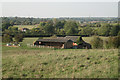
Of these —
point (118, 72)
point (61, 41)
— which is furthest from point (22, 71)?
point (61, 41)

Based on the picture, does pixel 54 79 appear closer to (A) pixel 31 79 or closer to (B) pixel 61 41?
(A) pixel 31 79

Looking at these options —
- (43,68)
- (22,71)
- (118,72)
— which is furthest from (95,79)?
(22,71)

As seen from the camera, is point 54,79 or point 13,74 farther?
point 13,74

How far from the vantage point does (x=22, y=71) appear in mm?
11031

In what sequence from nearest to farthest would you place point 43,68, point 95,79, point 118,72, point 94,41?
1. point 95,79
2. point 118,72
3. point 43,68
4. point 94,41

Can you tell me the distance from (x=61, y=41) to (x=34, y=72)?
36.6 metres

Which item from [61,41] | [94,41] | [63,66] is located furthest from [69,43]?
[63,66]

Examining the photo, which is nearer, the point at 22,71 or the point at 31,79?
the point at 31,79

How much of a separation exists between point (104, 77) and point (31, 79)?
407 cm

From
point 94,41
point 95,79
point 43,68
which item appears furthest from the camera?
point 94,41

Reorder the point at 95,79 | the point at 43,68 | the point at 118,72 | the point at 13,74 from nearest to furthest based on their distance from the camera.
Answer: the point at 95,79, the point at 118,72, the point at 13,74, the point at 43,68

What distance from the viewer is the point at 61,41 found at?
47.2 m

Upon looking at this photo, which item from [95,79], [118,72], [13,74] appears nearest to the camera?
[95,79]

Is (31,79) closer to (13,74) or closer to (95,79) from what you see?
(13,74)
